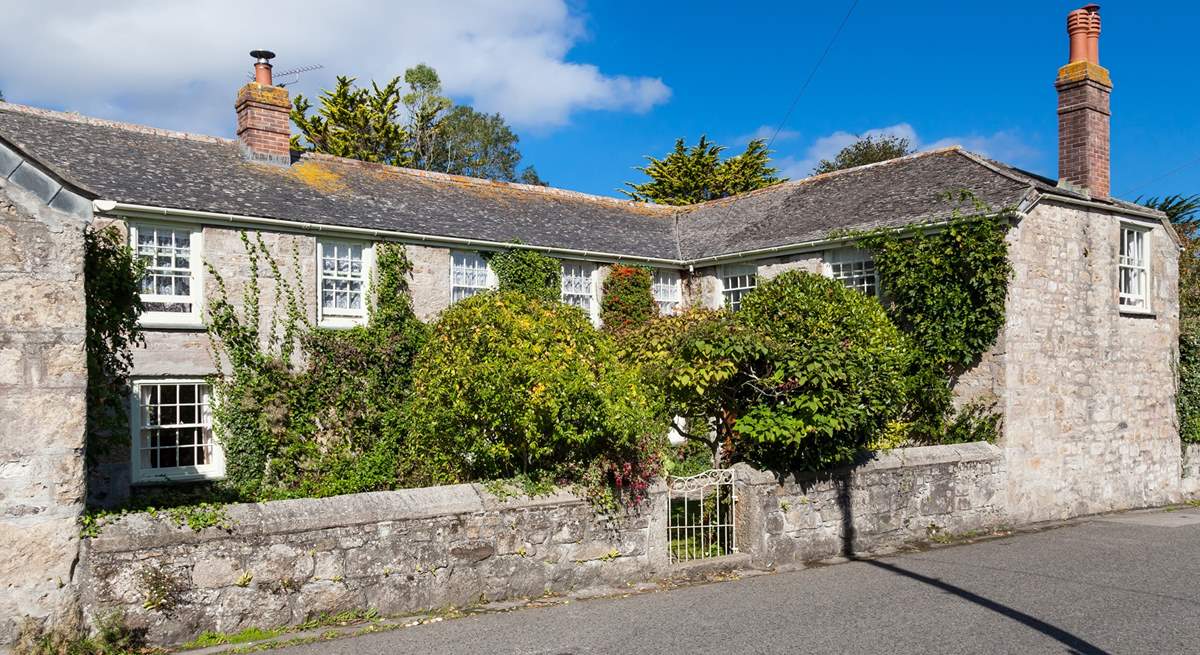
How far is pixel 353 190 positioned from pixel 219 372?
4926 mm

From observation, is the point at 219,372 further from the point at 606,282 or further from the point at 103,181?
the point at 606,282

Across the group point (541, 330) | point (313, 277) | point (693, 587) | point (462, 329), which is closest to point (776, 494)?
point (693, 587)

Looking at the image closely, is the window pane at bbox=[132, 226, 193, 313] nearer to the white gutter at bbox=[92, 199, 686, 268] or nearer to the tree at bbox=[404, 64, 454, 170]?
the white gutter at bbox=[92, 199, 686, 268]

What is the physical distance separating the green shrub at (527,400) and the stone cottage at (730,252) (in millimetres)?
6484

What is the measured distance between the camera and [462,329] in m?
9.78

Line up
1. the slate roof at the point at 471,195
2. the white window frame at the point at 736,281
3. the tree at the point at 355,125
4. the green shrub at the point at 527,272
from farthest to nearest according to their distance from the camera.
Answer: the tree at the point at 355,125
the white window frame at the point at 736,281
the green shrub at the point at 527,272
the slate roof at the point at 471,195

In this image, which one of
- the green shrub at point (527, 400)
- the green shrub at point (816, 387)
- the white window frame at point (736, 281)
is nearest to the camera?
the green shrub at point (527, 400)

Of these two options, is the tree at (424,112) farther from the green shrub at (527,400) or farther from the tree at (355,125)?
the green shrub at (527,400)

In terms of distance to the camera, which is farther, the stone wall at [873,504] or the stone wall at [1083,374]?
the stone wall at [1083,374]

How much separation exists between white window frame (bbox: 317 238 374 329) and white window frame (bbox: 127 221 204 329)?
1.97m

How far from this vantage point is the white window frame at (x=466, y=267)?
1719 cm

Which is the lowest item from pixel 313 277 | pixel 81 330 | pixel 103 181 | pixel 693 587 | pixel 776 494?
pixel 693 587

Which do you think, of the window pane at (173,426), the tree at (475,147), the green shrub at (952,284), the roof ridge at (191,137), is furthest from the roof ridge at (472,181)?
the tree at (475,147)

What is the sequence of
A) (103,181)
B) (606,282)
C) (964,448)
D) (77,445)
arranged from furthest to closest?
(606,282), (103,181), (964,448), (77,445)
